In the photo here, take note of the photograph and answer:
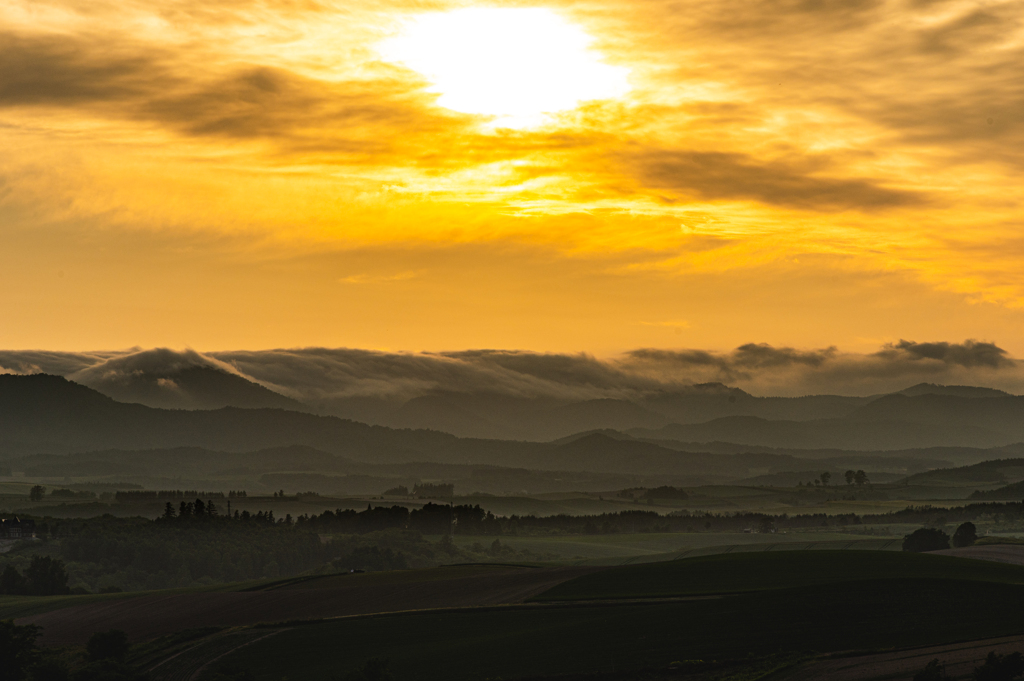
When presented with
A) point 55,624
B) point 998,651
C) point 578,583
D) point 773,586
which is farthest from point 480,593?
point 998,651

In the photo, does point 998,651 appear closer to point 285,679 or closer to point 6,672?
point 285,679

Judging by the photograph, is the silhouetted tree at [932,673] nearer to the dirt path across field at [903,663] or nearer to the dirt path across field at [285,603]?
the dirt path across field at [903,663]

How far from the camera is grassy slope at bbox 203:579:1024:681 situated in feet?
407

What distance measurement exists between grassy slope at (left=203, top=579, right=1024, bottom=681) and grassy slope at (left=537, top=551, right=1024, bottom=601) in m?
10.4

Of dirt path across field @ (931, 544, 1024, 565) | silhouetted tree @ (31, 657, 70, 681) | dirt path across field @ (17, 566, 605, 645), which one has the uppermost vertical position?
dirt path across field @ (931, 544, 1024, 565)

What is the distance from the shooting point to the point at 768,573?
173000mm

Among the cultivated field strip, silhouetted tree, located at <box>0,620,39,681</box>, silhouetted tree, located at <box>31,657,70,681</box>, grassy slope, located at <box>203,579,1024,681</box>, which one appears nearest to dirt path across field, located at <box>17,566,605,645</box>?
the cultivated field strip

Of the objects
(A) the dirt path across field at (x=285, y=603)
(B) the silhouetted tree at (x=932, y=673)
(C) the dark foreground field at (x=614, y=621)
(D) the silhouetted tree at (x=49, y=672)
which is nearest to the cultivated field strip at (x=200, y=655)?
(C) the dark foreground field at (x=614, y=621)

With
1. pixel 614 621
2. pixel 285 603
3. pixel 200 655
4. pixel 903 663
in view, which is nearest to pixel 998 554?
pixel 614 621

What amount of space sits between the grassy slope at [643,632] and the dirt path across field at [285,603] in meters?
13.7

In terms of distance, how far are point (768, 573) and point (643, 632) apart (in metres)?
44.3

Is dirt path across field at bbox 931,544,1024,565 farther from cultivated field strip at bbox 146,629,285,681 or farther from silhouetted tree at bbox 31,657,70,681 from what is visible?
silhouetted tree at bbox 31,657,70,681

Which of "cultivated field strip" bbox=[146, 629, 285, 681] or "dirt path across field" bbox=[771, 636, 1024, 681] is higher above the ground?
"dirt path across field" bbox=[771, 636, 1024, 681]

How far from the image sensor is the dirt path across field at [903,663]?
107 meters
